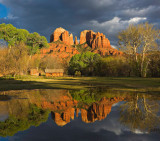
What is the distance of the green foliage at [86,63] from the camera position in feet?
250

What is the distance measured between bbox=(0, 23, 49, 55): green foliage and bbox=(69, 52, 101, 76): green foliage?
69.8 feet

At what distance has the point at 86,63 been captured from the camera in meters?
78.3

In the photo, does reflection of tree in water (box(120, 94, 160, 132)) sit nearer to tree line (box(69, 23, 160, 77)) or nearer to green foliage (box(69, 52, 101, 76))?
tree line (box(69, 23, 160, 77))

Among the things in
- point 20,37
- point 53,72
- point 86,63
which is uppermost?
point 20,37

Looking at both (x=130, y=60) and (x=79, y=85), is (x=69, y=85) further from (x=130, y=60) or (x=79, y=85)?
(x=130, y=60)

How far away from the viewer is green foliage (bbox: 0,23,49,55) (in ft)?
174

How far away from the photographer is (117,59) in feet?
224

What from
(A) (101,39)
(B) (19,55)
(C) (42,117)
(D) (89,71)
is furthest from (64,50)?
(C) (42,117)

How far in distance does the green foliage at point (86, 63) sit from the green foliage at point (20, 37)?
21.3 m

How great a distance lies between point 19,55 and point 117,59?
43819 mm

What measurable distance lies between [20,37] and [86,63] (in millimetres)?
36136

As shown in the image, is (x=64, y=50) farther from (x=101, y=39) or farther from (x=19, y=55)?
(x=19, y=55)

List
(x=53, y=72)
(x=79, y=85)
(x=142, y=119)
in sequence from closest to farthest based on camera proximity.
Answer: (x=142, y=119), (x=79, y=85), (x=53, y=72)

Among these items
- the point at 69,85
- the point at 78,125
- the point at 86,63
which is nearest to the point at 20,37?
the point at 86,63
